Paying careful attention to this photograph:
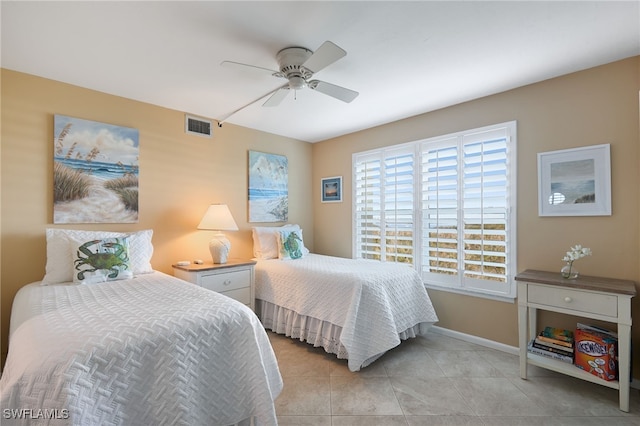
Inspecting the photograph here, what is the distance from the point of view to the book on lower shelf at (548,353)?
7.05 feet

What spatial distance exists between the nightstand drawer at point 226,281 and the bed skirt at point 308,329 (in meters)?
0.38

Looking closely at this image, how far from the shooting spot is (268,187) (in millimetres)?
4012

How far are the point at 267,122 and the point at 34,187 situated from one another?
228 centimetres

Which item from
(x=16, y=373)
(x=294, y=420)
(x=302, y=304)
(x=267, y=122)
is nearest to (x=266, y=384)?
(x=294, y=420)

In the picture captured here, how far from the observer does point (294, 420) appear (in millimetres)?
1805

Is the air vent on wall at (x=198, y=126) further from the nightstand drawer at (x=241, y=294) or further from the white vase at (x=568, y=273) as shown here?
the white vase at (x=568, y=273)

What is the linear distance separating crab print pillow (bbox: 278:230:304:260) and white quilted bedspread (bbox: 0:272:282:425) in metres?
1.68

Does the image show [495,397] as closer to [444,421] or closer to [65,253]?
[444,421]

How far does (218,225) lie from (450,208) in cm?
244

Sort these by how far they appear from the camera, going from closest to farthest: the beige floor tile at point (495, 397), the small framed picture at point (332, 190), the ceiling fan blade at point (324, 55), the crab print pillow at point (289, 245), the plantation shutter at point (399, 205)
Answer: the ceiling fan blade at point (324, 55) → the beige floor tile at point (495, 397) → the plantation shutter at point (399, 205) → the crab print pillow at point (289, 245) → the small framed picture at point (332, 190)

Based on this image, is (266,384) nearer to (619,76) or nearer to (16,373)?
(16,373)

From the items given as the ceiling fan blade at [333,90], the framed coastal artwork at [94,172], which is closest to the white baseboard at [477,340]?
the ceiling fan blade at [333,90]

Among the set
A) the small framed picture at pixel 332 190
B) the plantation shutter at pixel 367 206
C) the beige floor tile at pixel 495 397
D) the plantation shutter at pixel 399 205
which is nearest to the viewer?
the beige floor tile at pixel 495 397

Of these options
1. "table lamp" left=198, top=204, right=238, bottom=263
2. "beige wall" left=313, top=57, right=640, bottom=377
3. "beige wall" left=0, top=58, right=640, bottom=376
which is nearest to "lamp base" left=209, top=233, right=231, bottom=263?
"table lamp" left=198, top=204, right=238, bottom=263
